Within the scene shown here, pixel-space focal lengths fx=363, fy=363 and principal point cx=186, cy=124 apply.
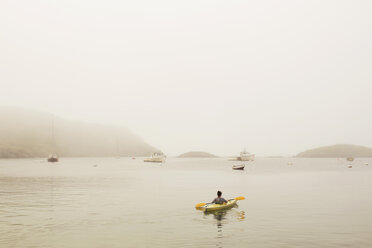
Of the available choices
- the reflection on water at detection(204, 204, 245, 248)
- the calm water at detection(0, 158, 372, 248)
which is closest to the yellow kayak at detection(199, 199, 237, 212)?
the reflection on water at detection(204, 204, 245, 248)

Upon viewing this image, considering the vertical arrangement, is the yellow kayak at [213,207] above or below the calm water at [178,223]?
above

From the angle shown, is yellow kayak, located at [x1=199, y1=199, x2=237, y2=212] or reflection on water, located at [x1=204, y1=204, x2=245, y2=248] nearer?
reflection on water, located at [x1=204, y1=204, x2=245, y2=248]

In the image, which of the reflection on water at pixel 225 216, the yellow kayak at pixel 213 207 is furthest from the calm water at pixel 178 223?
the yellow kayak at pixel 213 207

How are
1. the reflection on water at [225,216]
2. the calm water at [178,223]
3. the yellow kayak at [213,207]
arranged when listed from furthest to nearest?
the yellow kayak at [213,207], the reflection on water at [225,216], the calm water at [178,223]

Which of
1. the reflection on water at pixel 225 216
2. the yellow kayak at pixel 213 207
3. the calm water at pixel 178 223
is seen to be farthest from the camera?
the yellow kayak at pixel 213 207

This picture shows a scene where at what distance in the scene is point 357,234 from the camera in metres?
32.8

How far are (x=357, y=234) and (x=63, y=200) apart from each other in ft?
139

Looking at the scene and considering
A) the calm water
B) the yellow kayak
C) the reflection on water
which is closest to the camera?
A: the calm water

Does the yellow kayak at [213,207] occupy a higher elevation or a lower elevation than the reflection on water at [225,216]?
higher

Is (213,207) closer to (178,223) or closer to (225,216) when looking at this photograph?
(225,216)

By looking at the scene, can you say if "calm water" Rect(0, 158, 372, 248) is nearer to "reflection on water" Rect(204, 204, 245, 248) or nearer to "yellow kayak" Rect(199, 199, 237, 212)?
"reflection on water" Rect(204, 204, 245, 248)

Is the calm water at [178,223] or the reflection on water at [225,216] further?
the reflection on water at [225,216]

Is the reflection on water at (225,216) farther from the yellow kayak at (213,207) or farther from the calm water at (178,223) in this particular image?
the yellow kayak at (213,207)

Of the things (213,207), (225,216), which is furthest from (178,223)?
(213,207)
